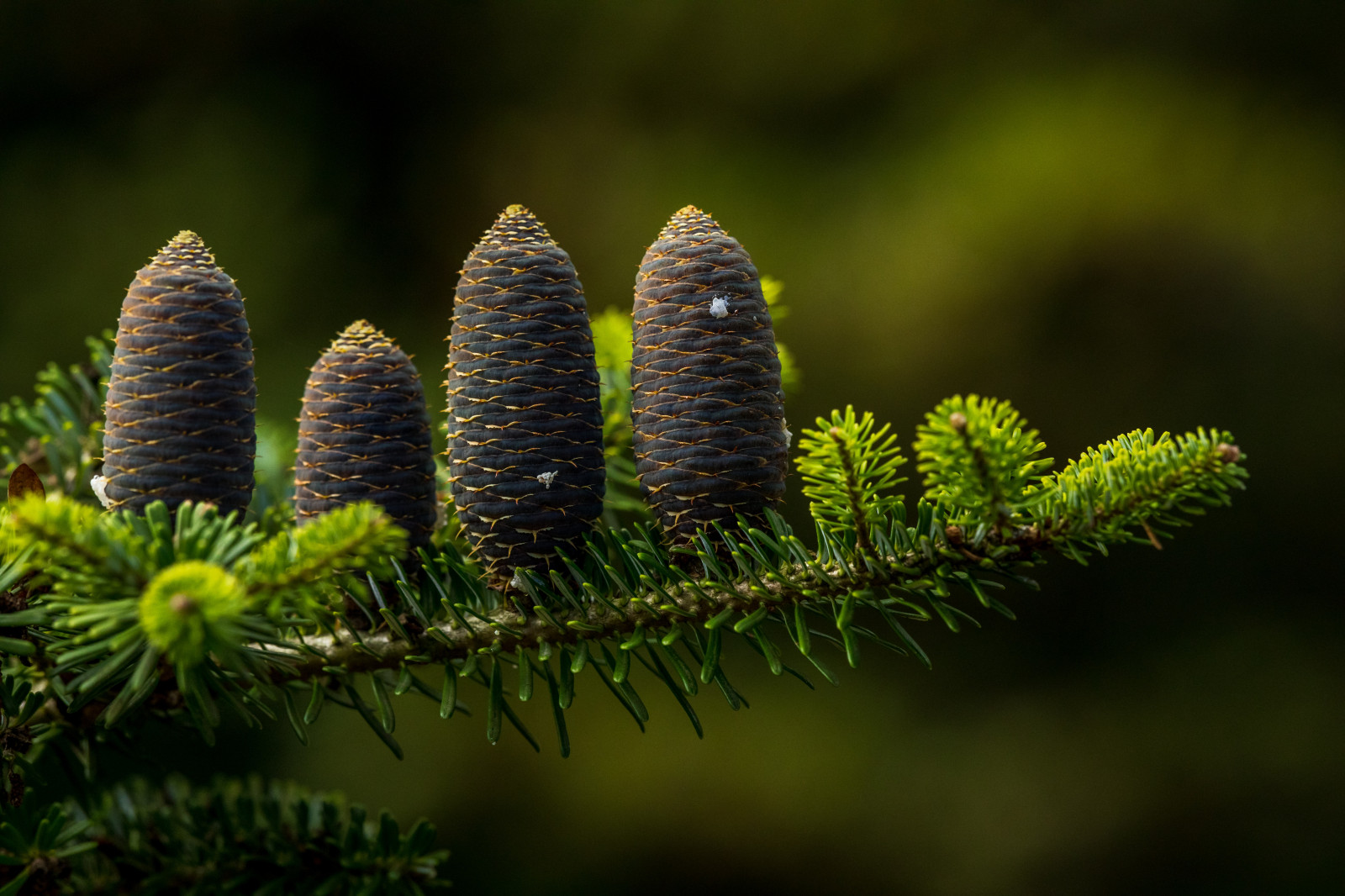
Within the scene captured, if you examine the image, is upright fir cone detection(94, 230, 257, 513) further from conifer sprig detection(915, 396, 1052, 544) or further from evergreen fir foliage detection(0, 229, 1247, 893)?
conifer sprig detection(915, 396, 1052, 544)

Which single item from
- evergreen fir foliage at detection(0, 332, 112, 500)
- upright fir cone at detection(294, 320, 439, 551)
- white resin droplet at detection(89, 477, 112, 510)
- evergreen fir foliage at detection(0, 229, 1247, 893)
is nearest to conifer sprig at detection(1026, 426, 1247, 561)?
evergreen fir foliage at detection(0, 229, 1247, 893)

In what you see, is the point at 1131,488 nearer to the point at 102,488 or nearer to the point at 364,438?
the point at 364,438

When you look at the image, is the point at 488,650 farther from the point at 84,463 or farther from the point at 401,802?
the point at 401,802

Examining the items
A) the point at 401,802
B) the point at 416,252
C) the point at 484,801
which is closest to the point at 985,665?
the point at 484,801

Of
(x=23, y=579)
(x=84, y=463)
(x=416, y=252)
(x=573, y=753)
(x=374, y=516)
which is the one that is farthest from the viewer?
(x=416, y=252)

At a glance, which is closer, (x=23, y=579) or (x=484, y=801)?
(x=23, y=579)

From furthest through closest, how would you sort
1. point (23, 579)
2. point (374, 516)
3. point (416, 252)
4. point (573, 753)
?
1. point (416, 252)
2. point (573, 753)
3. point (23, 579)
4. point (374, 516)

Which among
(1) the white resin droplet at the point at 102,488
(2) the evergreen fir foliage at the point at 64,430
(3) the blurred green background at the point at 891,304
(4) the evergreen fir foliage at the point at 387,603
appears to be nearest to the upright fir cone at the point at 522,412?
(4) the evergreen fir foliage at the point at 387,603

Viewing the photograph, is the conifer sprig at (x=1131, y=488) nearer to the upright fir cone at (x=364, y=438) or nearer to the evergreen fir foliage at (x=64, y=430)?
the upright fir cone at (x=364, y=438)
